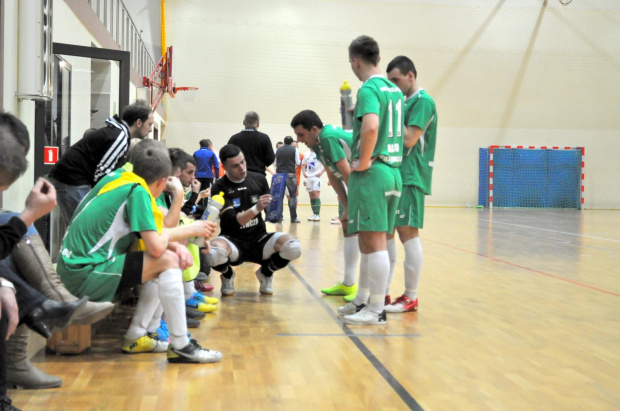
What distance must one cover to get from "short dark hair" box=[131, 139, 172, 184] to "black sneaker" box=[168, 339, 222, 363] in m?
0.79

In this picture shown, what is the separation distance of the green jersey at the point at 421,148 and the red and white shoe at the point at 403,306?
2.38 feet

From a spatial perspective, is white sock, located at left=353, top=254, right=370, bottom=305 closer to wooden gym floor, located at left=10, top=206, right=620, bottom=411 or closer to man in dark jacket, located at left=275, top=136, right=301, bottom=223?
wooden gym floor, located at left=10, top=206, right=620, bottom=411

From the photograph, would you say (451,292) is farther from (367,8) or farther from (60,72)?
(367,8)

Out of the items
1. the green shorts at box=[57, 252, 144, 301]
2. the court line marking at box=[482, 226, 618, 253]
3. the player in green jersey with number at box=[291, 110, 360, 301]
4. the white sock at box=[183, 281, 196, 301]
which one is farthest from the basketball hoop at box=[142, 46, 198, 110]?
the green shorts at box=[57, 252, 144, 301]

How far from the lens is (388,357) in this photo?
10.9 feet

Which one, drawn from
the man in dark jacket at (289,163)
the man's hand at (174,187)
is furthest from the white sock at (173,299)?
the man in dark jacket at (289,163)

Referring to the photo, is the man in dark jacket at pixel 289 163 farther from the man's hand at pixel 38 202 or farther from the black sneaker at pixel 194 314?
the man's hand at pixel 38 202

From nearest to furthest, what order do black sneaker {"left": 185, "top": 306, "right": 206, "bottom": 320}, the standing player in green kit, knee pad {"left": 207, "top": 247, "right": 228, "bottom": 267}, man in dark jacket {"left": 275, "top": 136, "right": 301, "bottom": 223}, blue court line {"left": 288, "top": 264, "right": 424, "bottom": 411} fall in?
blue court line {"left": 288, "top": 264, "right": 424, "bottom": 411} → the standing player in green kit → black sneaker {"left": 185, "top": 306, "right": 206, "bottom": 320} → knee pad {"left": 207, "top": 247, "right": 228, "bottom": 267} → man in dark jacket {"left": 275, "top": 136, "right": 301, "bottom": 223}

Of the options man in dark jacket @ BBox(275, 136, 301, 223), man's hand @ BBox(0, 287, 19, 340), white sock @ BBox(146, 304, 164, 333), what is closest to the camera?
man's hand @ BBox(0, 287, 19, 340)

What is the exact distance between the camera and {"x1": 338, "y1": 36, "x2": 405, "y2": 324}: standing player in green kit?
12.6 feet

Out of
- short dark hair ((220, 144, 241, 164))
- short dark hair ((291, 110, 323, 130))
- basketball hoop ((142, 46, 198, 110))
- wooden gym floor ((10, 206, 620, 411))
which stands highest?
A: basketball hoop ((142, 46, 198, 110))

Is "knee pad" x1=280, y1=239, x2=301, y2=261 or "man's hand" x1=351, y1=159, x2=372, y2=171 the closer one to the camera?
"man's hand" x1=351, y1=159, x2=372, y2=171

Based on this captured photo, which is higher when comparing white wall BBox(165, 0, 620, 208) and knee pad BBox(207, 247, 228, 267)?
white wall BBox(165, 0, 620, 208)

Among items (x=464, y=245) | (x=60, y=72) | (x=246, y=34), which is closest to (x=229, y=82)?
(x=246, y=34)
